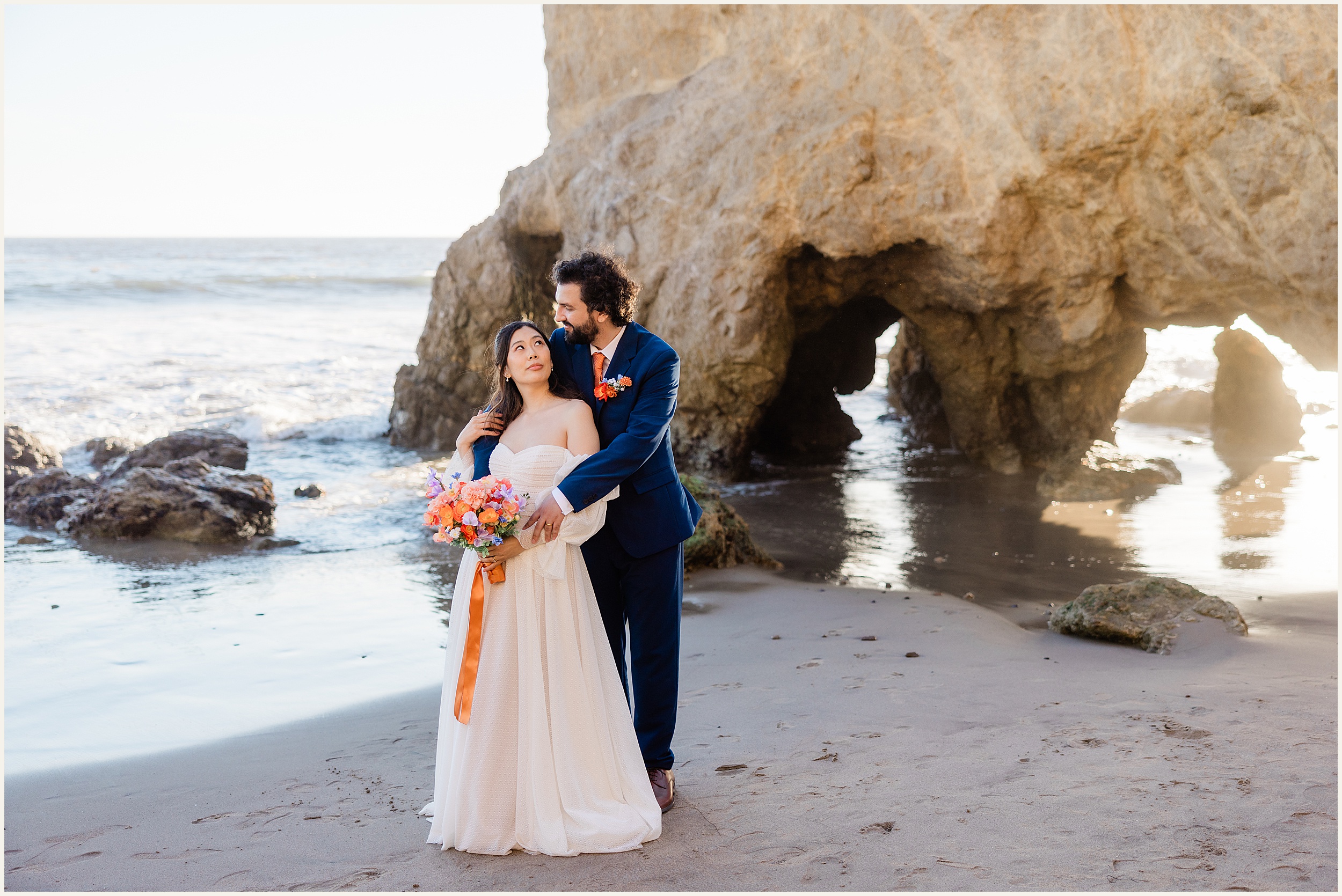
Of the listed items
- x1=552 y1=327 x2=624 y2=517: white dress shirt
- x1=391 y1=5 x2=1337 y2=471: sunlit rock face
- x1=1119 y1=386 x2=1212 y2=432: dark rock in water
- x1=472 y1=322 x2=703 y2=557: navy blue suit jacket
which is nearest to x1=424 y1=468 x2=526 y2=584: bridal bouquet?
x1=472 y1=322 x2=703 y2=557: navy blue suit jacket

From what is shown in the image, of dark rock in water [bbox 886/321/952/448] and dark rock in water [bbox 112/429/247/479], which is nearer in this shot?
dark rock in water [bbox 112/429/247/479]

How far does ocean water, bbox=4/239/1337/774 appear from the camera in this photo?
5.69 m

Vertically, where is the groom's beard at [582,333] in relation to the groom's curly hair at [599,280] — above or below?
below

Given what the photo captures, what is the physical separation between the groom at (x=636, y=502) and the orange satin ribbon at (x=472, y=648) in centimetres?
49

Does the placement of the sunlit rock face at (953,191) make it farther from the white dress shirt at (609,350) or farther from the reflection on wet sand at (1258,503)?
the white dress shirt at (609,350)

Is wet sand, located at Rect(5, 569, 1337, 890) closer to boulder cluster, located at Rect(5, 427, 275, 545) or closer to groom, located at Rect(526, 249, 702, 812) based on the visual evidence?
groom, located at Rect(526, 249, 702, 812)

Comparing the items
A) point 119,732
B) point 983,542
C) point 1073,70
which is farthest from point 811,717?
point 1073,70

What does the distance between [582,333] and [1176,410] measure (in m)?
15.0

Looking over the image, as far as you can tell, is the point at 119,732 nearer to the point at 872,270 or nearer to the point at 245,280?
the point at 872,270

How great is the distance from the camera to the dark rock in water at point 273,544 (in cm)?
948

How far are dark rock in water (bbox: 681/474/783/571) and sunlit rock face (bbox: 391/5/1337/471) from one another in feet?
12.6

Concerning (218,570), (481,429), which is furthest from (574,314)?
(218,570)

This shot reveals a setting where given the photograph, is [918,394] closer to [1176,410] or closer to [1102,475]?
[1176,410]

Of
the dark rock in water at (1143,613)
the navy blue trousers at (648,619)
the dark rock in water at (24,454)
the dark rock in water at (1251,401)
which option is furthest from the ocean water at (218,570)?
the dark rock in water at (1251,401)
